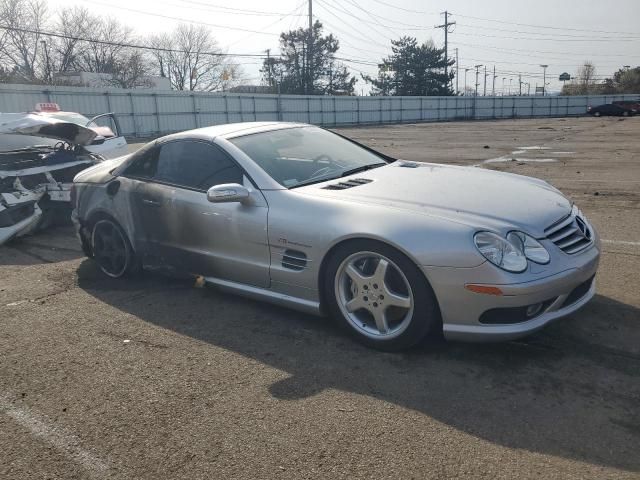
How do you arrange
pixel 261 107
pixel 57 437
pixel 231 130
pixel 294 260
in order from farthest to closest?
1. pixel 261 107
2. pixel 231 130
3. pixel 294 260
4. pixel 57 437

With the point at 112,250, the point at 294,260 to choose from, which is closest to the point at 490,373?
the point at 294,260

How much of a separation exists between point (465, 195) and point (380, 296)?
922 millimetres

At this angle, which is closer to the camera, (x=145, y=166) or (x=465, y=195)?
(x=465, y=195)

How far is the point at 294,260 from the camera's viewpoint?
387 centimetres

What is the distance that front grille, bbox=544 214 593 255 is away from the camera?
343cm

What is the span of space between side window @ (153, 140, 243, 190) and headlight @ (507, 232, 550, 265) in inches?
80.3

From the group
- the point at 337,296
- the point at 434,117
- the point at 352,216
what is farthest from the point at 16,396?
the point at 434,117

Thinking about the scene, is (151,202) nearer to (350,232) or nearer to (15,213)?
(350,232)

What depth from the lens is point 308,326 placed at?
4.02 meters

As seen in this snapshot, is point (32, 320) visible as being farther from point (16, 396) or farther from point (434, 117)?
point (434, 117)

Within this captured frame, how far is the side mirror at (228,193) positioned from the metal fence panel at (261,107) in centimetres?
2346

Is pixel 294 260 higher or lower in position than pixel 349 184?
lower

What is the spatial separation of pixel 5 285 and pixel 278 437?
3.84 m

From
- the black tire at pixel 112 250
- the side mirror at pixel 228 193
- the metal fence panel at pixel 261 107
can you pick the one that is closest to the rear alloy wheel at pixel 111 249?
the black tire at pixel 112 250
